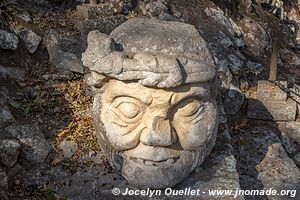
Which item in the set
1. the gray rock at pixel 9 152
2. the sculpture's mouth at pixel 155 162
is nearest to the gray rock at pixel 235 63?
the sculpture's mouth at pixel 155 162

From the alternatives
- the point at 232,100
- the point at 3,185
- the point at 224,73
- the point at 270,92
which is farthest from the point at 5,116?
the point at 270,92

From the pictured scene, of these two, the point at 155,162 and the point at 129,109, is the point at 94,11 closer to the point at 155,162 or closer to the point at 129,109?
the point at 129,109

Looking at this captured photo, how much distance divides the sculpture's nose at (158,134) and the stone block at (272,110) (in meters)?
2.99

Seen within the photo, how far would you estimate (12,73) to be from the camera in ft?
17.3

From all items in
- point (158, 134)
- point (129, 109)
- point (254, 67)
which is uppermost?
point (129, 109)

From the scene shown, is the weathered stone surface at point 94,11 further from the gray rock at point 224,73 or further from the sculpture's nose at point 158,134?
the sculpture's nose at point 158,134

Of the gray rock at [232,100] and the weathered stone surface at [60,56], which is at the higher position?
the weathered stone surface at [60,56]

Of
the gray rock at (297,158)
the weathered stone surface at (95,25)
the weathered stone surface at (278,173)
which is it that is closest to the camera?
the weathered stone surface at (278,173)

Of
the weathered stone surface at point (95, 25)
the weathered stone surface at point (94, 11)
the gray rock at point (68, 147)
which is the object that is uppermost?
the weathered stone surface at point (94, 11)

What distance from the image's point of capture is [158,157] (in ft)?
11.9

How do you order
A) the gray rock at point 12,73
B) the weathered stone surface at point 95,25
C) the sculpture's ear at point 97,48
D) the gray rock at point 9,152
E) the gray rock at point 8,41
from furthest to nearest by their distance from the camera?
the weathered stone surface at point 95,25 < the gray rock at point 8,41 < the gray rock at point 12,73 < the gray rock at point 9,152 < the sculpture's ear at point 97,48

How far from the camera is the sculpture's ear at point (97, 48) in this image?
3.41 metres

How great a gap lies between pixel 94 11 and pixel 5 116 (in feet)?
8.74

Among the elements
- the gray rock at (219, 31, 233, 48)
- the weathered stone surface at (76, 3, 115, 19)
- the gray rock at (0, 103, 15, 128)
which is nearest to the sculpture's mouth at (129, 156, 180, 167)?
the gray rock at (0, 103, 15, 128)
